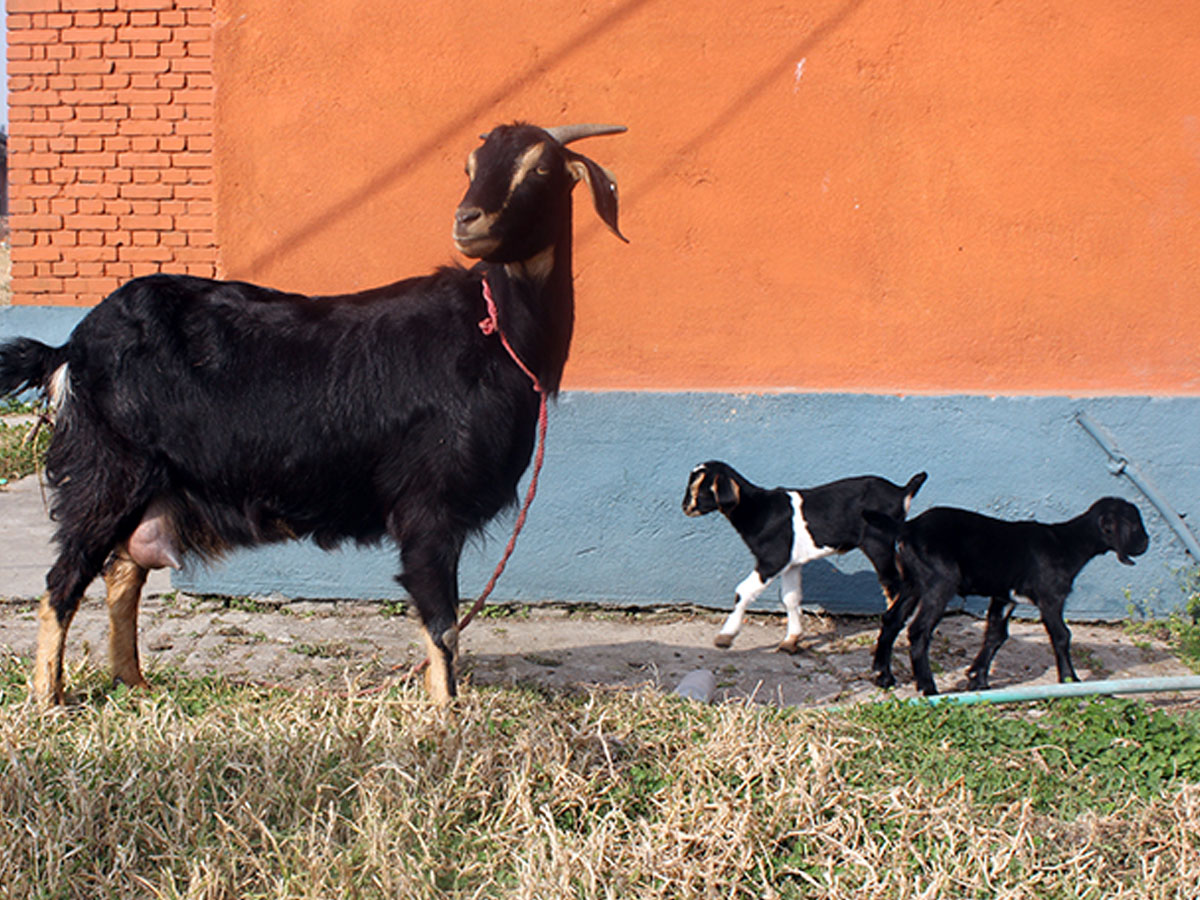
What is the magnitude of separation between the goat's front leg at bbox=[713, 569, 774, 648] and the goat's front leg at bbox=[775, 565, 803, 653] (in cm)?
15

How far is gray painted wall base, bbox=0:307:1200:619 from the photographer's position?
5.50m

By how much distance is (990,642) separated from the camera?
4.70m

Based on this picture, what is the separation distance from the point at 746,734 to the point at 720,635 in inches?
64.6

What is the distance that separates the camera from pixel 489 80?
551 centimetres

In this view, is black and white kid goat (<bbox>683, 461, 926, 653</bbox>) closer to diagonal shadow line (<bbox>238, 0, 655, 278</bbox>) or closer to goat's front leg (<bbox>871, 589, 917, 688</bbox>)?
goat's front leg (<bbox>871, 589, 917, 688</bbox>)

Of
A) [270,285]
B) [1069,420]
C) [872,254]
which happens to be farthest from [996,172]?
[270,285]

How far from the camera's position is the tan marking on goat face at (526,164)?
11.9 ft

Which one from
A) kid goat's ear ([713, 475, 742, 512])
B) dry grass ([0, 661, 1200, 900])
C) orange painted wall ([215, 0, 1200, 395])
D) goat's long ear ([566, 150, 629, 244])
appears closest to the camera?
dry grass ([0, 661, 1200, 900])

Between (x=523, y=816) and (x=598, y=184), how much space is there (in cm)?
199

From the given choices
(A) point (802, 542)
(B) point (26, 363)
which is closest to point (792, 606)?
(A) point (802, 542)

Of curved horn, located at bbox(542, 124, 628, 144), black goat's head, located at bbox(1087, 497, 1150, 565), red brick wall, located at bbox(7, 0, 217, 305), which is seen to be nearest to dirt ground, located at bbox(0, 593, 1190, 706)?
black goat's head, located at bbox(1087, 497, 1150, 565)

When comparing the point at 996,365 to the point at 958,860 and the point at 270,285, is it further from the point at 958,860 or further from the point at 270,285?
the point at 270,285

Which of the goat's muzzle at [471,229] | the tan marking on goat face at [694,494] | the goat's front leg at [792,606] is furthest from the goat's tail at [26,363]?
the goat's front leg at [792,606]

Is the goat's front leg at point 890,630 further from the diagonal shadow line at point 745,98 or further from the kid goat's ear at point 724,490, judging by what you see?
the diagonal shadow line at point 745,98
